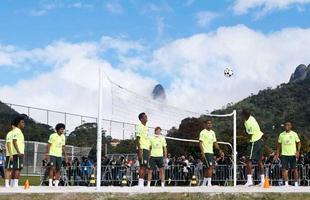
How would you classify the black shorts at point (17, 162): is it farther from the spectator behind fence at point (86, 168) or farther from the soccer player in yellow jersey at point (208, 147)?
the spectator behind fence at point (86, 168)

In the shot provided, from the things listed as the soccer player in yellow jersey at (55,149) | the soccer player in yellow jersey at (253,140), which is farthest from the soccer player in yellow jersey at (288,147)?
the soccer player in yellow jersey at (55,149)

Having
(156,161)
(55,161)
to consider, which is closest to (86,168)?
(55,161)

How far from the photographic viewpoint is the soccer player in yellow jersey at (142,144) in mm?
17125

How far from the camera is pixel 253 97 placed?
368 feet

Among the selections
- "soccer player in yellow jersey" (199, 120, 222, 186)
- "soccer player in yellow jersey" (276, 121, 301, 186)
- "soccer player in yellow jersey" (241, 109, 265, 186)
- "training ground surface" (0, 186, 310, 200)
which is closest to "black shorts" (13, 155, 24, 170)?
"training ground surface" (0, 186, 310, 200)

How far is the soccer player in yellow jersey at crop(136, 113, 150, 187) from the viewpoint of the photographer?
17.1 metres

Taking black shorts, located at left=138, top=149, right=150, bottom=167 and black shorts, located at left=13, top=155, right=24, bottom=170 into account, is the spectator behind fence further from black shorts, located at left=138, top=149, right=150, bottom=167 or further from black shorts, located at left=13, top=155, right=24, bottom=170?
black shorts, located at left=138, top=149, right=150, bottom=167

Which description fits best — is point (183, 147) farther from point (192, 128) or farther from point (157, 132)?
point (157, 132)

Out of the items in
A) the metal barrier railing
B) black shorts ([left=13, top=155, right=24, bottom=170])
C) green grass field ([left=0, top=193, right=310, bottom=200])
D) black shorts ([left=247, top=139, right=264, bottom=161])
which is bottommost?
green grass field ([left=0, top=193, right=310, bottom=200])

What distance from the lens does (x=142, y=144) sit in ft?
56.5

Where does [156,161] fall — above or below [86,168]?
above

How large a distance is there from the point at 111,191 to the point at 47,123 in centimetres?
3795

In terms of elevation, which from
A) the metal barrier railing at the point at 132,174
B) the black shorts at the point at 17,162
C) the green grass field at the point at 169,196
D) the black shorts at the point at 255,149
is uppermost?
the black shorts at the point at 255,149

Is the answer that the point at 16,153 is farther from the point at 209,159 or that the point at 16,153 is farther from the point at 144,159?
the point at 209,159
